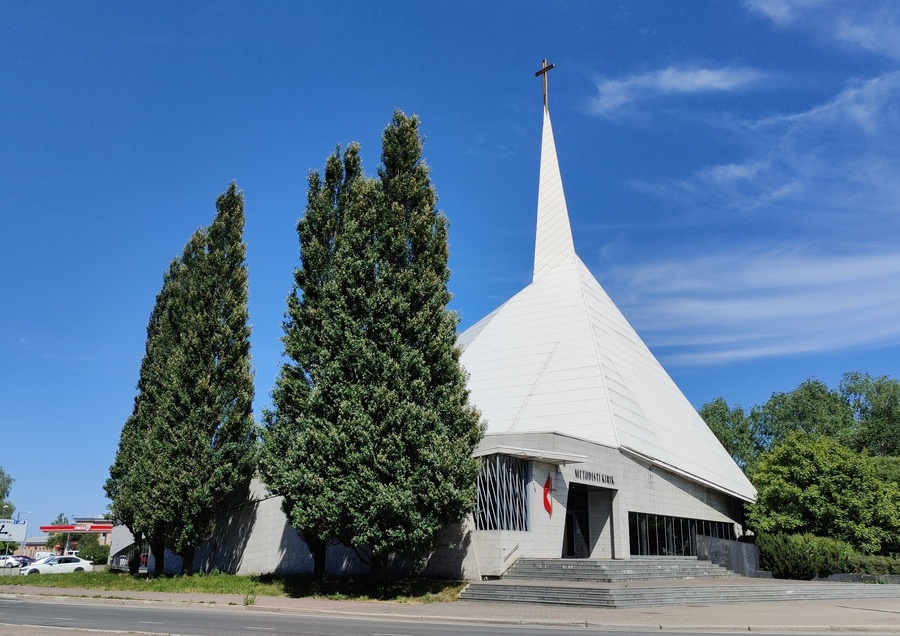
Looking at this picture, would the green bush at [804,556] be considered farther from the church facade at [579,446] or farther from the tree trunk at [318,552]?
the tree trunk at [318,552]

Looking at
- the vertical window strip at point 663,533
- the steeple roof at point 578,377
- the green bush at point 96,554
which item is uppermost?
the steeple roof at point 578,377

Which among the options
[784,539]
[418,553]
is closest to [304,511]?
[418,553]

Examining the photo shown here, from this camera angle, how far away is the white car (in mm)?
43156

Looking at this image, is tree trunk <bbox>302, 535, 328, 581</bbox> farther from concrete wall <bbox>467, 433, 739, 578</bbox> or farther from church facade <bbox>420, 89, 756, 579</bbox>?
concrete wall <bbox>467, 433, 739, 578</bbox>

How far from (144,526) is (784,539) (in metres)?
29.1

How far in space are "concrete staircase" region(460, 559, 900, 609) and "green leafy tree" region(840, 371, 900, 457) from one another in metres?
42.4

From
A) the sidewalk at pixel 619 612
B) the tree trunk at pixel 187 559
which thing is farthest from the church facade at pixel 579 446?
the tree trunk at pixel 187 559

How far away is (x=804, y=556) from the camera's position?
103 feet

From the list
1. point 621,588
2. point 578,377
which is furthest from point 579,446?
point 621,588

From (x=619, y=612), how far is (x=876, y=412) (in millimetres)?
68771

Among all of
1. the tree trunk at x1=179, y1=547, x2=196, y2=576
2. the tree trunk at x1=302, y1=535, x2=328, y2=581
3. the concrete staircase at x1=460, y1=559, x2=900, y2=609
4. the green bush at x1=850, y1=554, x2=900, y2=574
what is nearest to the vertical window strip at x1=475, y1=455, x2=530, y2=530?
the concrete staircase at x1=460, y1=559, x2=900, y2=609

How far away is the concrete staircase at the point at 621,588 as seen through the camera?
20016 millimetres

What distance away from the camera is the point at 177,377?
29.3m

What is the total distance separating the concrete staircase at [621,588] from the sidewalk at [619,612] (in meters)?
0.70
